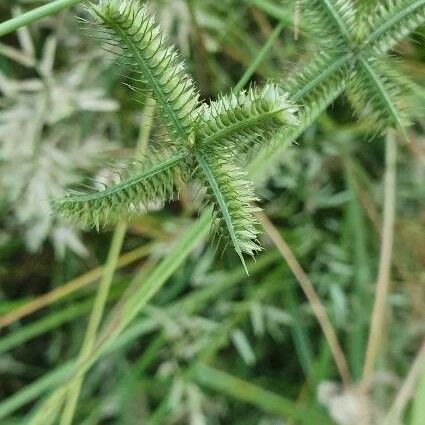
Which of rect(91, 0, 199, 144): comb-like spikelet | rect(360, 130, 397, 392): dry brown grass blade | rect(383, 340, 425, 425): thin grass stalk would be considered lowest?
rect(383, 340, 425, 425): thin grass stalk

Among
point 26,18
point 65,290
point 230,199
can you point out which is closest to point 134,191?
point 230,199

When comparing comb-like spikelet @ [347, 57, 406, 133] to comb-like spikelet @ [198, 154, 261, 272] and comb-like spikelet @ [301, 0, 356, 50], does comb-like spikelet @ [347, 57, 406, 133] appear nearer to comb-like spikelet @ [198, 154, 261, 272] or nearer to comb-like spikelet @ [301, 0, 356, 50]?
comb-like spikelet @ [301, 0, 356, 50]

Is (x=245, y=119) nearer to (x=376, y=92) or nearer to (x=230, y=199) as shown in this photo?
(x=230, y=199)

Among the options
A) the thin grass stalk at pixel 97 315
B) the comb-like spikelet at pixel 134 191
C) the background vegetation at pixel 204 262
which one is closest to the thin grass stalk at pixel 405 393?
the background vegetation at pixel 204 262

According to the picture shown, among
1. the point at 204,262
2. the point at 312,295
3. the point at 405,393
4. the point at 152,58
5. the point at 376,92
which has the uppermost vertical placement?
the point at 152,58

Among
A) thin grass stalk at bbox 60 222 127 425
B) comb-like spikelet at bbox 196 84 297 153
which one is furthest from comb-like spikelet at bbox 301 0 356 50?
thin grass stalk at bbox 60 222 127 425

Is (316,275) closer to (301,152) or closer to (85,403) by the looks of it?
(301,152)

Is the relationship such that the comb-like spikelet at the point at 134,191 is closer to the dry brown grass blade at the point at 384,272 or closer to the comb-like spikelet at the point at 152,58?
the comb-like spikelet at the point at 152,58
